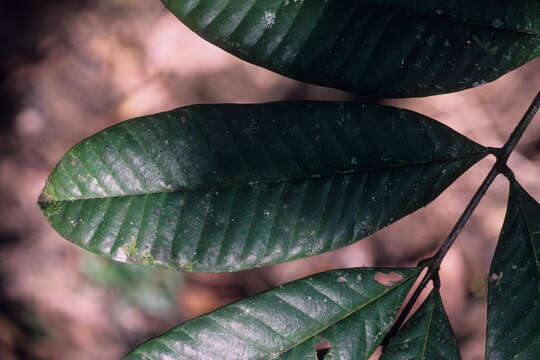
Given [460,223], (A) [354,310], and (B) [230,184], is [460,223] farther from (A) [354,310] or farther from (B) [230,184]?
(B) [230,184]

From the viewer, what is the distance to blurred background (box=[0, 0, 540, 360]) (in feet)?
4.75

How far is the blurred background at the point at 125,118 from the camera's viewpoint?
145 cm

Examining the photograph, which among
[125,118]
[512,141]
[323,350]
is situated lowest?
[323,350]

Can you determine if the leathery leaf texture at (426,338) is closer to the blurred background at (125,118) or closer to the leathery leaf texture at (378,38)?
the leathery leaf texture at (378,38)

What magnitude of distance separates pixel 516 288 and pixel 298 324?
30cm

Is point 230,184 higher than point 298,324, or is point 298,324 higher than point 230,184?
point 230,184

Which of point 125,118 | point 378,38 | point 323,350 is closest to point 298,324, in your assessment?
point 323,350

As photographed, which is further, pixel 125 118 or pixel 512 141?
pixel 125 118

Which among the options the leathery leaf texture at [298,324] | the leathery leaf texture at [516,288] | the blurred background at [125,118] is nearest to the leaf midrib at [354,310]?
the leathery leaf texture at [298,324]

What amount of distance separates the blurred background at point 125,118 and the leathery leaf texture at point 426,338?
2.78 ft

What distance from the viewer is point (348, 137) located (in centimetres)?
63

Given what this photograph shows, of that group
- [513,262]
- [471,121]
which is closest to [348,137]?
[513,262]

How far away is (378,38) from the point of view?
0.62 meters

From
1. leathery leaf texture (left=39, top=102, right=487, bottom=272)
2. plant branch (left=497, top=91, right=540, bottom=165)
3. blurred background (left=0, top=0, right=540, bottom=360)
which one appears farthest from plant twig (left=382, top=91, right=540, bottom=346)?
blurred background (left=0, top=0, right=540, bottom=360)
